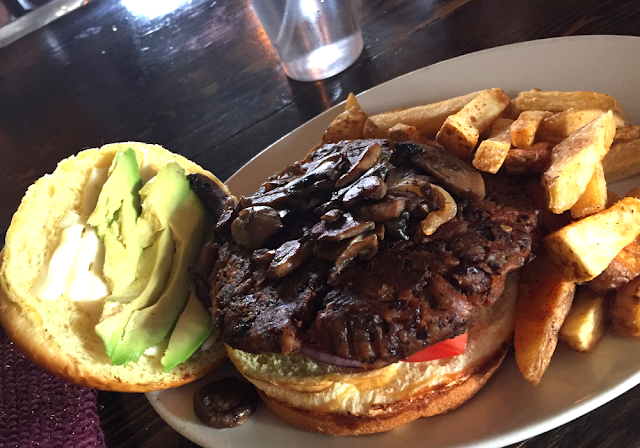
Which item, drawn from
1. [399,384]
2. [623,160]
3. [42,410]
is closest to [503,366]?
[399,384]

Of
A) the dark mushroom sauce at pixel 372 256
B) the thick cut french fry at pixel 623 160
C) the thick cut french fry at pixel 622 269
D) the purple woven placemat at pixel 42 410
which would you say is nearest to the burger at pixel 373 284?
the dark mushroom sauce at pixel 372 256

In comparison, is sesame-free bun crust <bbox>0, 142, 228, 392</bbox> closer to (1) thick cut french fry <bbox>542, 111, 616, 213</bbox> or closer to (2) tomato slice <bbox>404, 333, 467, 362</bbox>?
(2) tomato slice <bbox>404, 333, 467, 362</bbox>

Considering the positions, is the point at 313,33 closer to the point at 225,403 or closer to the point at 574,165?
the point at 574,165

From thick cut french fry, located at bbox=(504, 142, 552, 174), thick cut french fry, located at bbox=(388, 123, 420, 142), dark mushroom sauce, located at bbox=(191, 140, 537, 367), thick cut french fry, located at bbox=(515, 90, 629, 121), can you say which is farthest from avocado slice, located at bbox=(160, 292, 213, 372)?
thick cut french fry, located at bbox=(515, 90, 629, 121)

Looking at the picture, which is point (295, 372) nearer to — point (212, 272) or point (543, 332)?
point (212, 272)

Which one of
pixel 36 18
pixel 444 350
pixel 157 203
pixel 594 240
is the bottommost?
pixel 444 350

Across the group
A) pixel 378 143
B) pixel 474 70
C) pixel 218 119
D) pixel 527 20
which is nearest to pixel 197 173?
pixel 378 143
